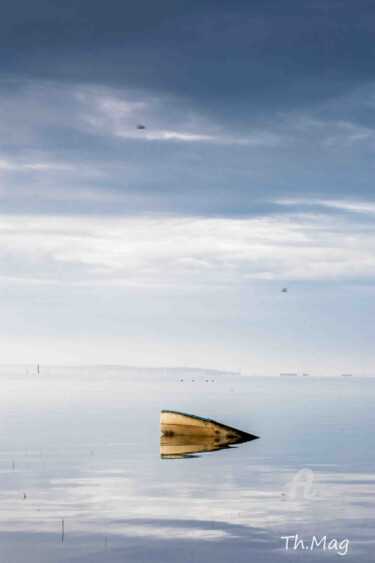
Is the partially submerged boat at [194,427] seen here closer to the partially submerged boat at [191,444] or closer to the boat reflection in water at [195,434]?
the boat reflection in water at [195,434]

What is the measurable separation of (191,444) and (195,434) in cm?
261

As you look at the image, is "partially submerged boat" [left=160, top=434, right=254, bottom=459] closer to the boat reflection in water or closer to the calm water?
the boat reflection in water

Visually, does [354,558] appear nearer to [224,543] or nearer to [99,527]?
[224,543]

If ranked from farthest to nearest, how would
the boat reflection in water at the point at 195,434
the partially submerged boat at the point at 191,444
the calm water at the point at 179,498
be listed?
the boat reflection in water at the point at 195,434 → the partially submerged boat at the point at 191,444 → the calm water at the point at 179,498

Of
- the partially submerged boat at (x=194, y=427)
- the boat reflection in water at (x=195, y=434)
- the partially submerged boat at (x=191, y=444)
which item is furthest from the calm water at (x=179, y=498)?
the partially submerged boat at (x=194, y=427)

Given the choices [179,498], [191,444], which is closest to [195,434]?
[191,444]

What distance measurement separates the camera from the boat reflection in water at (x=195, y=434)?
72912 mm

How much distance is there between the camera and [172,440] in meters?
75.6

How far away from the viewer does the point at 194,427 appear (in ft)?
251

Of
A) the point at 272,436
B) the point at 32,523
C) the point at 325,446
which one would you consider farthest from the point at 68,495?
the point at 272,436

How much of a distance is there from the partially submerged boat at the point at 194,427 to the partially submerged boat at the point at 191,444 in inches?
11.1

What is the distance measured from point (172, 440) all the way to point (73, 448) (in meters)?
8.07

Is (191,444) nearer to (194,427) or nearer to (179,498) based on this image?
(194,427)

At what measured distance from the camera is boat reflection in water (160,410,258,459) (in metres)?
72.9
